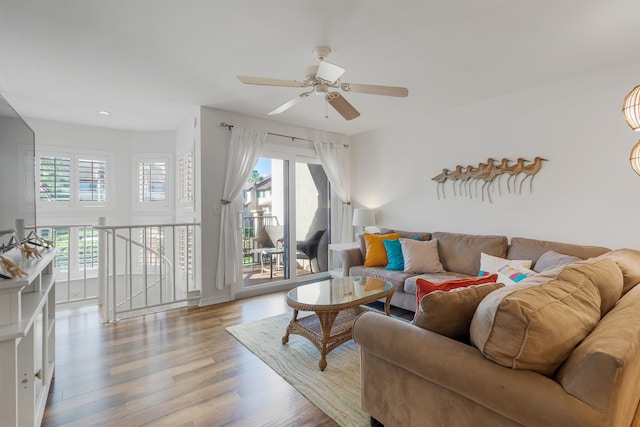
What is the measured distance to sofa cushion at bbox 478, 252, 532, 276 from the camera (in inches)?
115

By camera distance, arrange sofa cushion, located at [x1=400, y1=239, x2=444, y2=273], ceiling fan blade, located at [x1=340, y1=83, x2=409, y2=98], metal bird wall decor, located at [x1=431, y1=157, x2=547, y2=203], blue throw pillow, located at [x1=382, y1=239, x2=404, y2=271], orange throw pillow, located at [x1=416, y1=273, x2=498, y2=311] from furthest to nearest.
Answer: blue throw pillow, located at [x1=382, y1=239, x2=404, y2=271] → sofa cushion, located at [x1=400, y1=239, x2=444, y2=273] → metal bird wall decor, located at [x1=431, y1=157, x2=547, y2=203] → ceiling fan blade, located at [x1=340, y1=83, x2=409, y2=98] → orange throw pillow, located at [x1=416, y1=273, x2=498, y2=311]

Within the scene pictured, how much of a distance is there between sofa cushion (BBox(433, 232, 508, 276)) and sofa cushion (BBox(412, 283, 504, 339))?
224 cm

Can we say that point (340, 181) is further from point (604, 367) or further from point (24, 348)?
point (604, 367)

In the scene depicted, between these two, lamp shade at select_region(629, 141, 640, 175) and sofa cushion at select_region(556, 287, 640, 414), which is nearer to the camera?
sofa cushion at select_region(556, 287, 640, 414)

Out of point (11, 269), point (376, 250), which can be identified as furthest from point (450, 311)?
point (376, 250)

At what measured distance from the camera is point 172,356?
2527 millimetres

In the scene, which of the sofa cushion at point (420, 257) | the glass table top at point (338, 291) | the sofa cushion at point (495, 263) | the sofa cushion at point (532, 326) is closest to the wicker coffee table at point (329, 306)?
the glass table top at point (338, 291)

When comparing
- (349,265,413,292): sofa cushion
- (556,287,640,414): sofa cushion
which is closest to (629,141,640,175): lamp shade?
(556,287,640,414): sofa cushion

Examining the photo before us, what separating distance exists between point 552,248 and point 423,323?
2392 millimetres

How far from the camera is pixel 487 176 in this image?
3.63m

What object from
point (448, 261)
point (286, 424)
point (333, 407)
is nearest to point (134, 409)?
point (286, 424)

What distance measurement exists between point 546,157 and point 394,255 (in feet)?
6.34

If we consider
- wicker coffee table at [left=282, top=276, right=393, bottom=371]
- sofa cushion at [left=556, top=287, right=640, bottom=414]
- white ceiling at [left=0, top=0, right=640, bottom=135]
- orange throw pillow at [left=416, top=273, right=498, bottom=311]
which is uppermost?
white ceiling at [left=0, top=0, right=640, bottom=135]

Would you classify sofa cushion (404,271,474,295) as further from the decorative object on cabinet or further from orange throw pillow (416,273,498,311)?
the decorative object on cabinet
